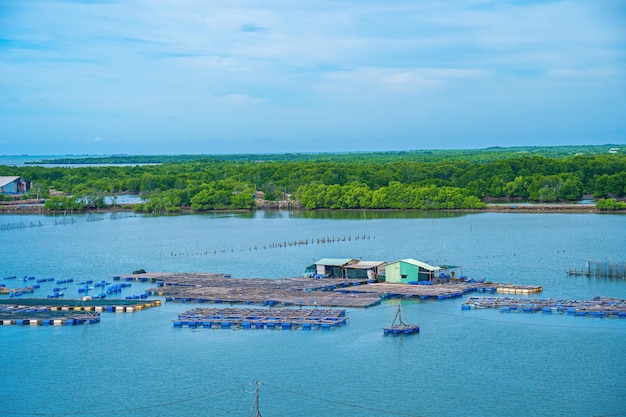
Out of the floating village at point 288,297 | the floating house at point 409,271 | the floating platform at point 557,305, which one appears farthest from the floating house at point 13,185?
the floating platform at point 557,305

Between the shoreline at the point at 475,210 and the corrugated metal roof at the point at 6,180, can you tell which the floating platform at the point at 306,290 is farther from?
the corrugated metal roof at the point at 6,180

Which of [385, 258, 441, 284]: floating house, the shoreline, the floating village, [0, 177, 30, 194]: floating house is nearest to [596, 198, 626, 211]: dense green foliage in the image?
the shoreline

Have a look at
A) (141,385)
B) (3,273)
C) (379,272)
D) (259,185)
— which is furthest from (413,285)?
(259,185)

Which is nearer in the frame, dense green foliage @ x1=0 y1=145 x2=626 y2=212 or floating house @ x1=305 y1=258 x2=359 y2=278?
floating house @ x1=305 y1=258 x2=359 y2=278

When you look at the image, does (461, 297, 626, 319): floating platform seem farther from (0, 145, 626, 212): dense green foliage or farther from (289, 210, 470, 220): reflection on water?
(0, 145, 626, 212): dense green foliage

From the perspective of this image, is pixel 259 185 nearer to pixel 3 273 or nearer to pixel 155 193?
pixel 155 193

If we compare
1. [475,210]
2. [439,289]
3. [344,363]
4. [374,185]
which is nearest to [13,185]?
[374,185]

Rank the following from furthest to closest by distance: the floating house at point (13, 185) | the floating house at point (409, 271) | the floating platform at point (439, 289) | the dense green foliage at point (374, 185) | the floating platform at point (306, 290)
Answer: the floating house at point (13, 185), the dense green foliage at point (374, 185), the floating house at point (409, 271), the floating platform at point (439, 289), the floating platform at point (306, 290)
